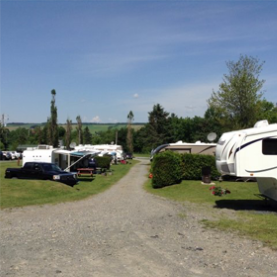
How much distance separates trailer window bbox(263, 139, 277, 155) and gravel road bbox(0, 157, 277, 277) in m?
2.95

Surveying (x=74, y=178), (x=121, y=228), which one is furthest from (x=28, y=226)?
(x=74, y=178)

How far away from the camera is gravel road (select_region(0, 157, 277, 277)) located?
20.3 feet

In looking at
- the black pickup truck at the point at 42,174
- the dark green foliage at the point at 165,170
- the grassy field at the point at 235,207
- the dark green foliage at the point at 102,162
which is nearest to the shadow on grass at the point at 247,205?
the grassy field at the point at 235,207

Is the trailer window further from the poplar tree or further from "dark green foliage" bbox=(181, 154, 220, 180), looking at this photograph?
the poplar tree

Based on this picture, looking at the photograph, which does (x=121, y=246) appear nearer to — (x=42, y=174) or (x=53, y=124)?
(x=42, y=174)

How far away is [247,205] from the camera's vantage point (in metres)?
13.6

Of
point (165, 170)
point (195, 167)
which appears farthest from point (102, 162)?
point (165, 170)

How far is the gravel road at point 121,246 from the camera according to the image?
6.18 m

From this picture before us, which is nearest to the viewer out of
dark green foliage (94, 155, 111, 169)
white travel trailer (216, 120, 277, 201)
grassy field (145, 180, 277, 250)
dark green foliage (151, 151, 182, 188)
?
grassy field (145, 180, 277, 250)

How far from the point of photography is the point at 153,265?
6426 millimetres

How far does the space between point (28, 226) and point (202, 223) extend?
4.84 metres

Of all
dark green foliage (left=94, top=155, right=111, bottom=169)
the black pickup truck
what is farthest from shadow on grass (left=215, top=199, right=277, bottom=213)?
dark green foliage (left=94, top=155, right=111, bottom=169)

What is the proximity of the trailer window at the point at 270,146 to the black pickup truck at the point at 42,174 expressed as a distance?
37.7 ft

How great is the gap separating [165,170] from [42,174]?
678cm
